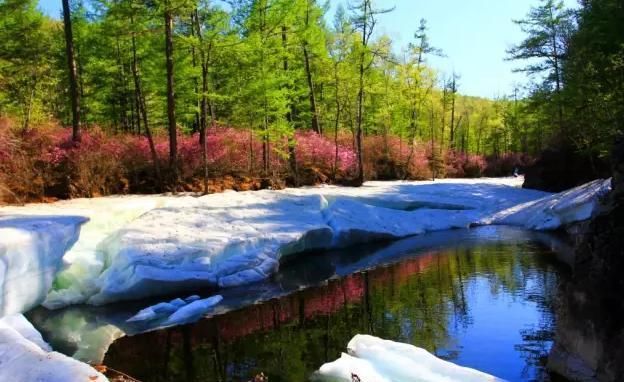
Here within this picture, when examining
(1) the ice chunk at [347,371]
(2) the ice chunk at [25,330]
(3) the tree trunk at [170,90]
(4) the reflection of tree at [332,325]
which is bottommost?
(4) the reflection of tree at [332,325]

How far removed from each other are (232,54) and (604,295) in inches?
663

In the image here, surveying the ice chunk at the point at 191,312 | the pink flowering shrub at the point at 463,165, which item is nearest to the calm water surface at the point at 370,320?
the ice chunk at the point at 191,312

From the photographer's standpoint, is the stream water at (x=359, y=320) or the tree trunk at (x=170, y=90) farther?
the tree trunk at (x=170, y=90)

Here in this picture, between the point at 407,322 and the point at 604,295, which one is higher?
the point at 604,295

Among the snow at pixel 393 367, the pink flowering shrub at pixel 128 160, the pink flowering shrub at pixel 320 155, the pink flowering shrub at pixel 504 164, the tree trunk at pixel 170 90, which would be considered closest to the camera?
the snow at pixel 393 367

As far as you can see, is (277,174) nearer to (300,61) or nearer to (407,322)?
(300,61)

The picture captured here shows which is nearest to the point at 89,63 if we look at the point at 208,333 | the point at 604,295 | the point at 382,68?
the point at 382,68

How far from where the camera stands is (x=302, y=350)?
9219 mm

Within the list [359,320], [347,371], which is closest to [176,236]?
[359,320]

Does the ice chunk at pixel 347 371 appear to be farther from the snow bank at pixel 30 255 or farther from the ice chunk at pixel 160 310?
the snow bank at pixel 30 255

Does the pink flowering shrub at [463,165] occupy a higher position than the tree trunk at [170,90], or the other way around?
the tree trunk at [170,90]

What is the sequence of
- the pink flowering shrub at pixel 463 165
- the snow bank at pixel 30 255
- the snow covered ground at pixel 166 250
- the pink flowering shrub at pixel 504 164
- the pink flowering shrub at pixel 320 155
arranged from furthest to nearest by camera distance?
the pink flowering shrub at pixel 504 164, the pink flowering shrub at pixel 463 165, the pink flowering shrub at pixel 320 155, the snow bank at pixel 30 255, the snow covered ground at pixel 166 250

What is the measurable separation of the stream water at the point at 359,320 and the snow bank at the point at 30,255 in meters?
0.64

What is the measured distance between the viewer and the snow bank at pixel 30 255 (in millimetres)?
10227
